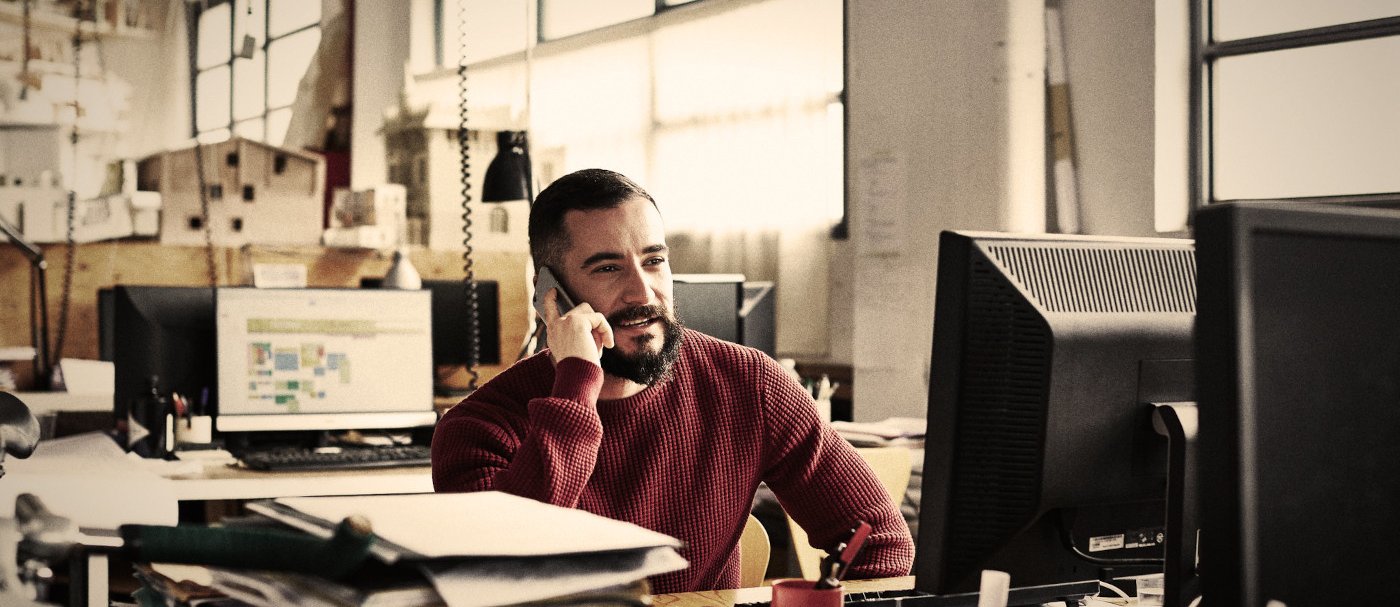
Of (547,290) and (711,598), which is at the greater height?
(547,290)

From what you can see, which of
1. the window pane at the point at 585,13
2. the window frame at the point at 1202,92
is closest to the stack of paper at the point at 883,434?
the window frame at the point at 1202,92

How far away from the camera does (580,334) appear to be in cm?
157

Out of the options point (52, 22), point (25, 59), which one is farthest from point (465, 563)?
point (52, 22)

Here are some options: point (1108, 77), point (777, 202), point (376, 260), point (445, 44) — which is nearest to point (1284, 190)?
point (1108, 77)

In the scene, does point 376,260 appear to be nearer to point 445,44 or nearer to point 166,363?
point 166,363

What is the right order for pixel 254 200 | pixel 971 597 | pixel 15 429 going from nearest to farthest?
pixel 15 429
pixel 971 597
pixel 254 200

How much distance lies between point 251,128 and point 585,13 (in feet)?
8.05

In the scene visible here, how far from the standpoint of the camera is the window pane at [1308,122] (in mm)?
3326

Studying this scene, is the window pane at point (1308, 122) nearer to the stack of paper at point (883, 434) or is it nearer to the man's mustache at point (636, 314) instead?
the stack of paper at point (883, 434)

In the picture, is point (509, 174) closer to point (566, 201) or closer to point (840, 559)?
point (566, 201)

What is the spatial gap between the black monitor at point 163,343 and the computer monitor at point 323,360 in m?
0.07

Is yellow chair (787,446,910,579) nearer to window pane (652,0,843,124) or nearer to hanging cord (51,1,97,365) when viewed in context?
window pane (652,0,843,124)

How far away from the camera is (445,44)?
7.54 m

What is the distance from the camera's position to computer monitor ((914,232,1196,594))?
1.06 meters
